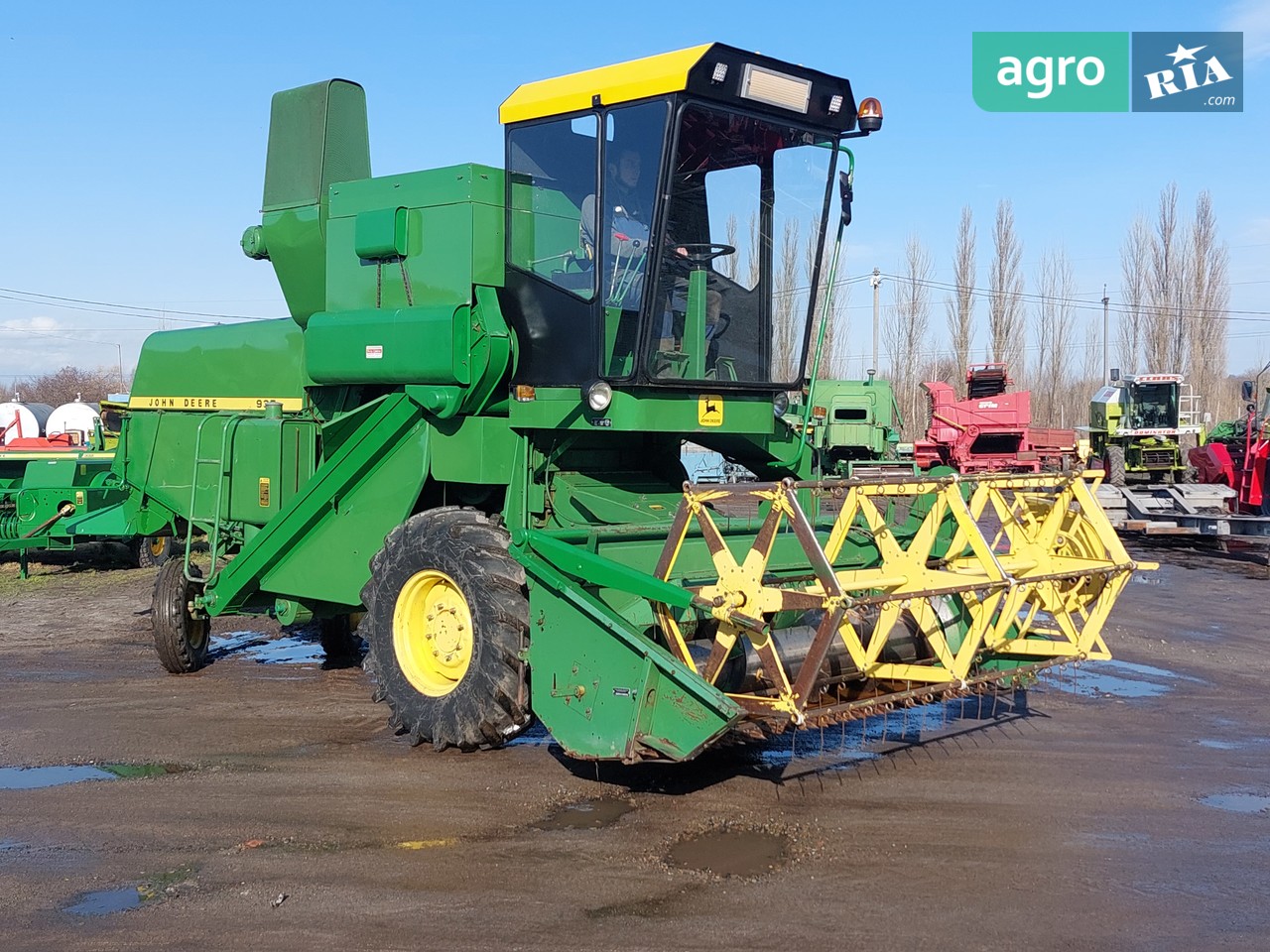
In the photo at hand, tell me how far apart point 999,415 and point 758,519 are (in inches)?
867

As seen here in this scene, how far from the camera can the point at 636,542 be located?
20.5 feet

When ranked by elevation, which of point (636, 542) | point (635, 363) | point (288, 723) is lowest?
point (288, 723)

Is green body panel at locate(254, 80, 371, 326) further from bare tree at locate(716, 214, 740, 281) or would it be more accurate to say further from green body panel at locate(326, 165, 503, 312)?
bare tree at locate(716, 214, 740, 281)

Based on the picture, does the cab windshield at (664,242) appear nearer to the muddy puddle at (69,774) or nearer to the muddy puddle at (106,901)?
the muddy puddle at (69,774)

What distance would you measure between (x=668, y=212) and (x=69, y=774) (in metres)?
4.22

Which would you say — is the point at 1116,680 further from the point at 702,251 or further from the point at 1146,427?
the point at 1146,427

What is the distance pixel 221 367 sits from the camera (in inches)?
357

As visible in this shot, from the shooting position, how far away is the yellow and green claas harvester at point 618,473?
5.45 m

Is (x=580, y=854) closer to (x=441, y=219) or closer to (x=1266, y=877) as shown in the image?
(x=1266, y=877)

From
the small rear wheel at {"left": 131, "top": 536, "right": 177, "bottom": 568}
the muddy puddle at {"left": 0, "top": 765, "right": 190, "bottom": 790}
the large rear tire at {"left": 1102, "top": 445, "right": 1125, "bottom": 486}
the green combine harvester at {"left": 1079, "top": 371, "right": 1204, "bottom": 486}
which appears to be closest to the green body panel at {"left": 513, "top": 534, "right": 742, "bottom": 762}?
the muddy puddle at {"left": 0, "top": 765, "right": 190, "bottom": 790}

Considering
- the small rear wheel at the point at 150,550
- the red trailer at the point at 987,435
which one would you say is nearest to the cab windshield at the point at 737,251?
the small rear wheel at the point at 150,550

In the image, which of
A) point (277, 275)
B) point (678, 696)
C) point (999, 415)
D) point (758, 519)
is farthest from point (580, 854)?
point (999, 415)

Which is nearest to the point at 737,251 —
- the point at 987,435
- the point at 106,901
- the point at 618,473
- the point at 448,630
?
the point at 618,473

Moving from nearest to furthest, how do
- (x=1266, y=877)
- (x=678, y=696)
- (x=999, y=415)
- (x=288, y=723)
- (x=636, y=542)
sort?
(x=1266, y=877) → (x=678, y=696) → (x=636, y=542) → (x=288, y=723) → (x=999, y=415)
